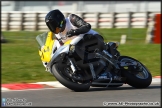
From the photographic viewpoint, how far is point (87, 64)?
8.38 metres

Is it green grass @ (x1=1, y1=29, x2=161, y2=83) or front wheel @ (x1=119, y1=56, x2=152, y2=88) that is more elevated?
front wheel @ (x1=119, y1=56, x2=152, y2=88)

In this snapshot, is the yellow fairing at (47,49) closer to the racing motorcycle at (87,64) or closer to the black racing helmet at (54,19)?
the racing motorcycle at (87,64)

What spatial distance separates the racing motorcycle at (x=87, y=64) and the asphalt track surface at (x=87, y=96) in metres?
0.17

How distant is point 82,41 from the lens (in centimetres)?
848

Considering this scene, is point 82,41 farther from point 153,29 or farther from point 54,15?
point 153,29

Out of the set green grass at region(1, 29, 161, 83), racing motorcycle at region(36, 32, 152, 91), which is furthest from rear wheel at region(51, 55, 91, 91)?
green grass at region(1, 29, 161, 83)

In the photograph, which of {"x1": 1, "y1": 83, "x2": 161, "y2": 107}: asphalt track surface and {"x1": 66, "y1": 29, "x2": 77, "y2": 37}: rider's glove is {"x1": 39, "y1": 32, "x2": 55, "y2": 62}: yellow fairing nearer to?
{"x1": 66, "y1": 29, "x2": 77, "y2": 37}: rider's glove

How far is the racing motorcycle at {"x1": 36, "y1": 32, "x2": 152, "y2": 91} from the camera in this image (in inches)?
320

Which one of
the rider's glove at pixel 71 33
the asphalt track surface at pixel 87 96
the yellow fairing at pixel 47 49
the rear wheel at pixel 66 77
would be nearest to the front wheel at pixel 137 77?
the asphalt track surface at pixel 87 96

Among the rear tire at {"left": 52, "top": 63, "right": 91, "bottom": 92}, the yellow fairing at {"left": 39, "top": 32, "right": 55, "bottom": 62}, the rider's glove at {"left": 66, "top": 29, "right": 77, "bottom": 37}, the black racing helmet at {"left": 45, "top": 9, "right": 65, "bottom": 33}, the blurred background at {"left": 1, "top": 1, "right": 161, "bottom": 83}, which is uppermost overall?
the black racing helmet at {"left": 45, "top": 9, "right": 65, "bottom": 33}

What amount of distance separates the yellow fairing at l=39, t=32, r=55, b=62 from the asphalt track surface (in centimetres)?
59

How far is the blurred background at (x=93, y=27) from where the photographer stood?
11977 mm

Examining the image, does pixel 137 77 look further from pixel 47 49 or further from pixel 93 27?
pixel 93 27

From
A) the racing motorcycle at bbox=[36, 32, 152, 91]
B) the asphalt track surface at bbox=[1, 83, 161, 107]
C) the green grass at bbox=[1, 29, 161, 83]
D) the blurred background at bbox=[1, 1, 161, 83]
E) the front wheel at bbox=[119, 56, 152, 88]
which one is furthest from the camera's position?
the blurred background at bbox=[1, 1, 161, 83]
